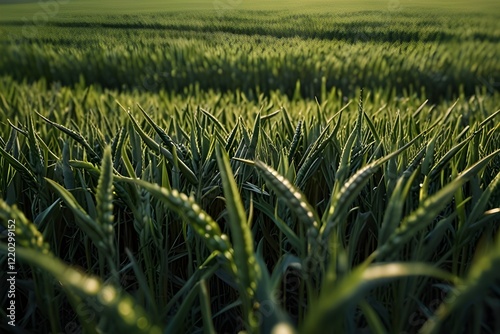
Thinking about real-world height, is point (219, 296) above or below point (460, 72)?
above

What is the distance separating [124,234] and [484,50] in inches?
118

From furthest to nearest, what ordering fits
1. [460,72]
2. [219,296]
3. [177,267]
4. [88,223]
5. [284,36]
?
1. [460,72]
2. [284,36]
3. [177,267]
4. [219,296]
5. [88,223]

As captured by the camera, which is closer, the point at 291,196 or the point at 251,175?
the point at 291,196

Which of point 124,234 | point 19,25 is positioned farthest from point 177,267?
point 19,25

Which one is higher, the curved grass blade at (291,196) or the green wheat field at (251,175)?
the curved grass blade at (291,196)

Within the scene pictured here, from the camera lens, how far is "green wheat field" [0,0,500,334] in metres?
0.51

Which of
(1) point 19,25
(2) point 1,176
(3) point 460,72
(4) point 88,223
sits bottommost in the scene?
(3) point 460,72

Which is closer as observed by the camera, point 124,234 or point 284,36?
point 124,234

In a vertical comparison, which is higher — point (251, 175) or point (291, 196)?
point (291, 196)

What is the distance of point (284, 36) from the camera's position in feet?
9.61

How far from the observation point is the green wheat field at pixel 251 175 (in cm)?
51

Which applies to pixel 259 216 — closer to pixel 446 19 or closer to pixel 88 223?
pixel 88 223

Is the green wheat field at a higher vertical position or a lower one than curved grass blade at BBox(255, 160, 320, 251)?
lower

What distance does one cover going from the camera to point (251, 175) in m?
1.05
